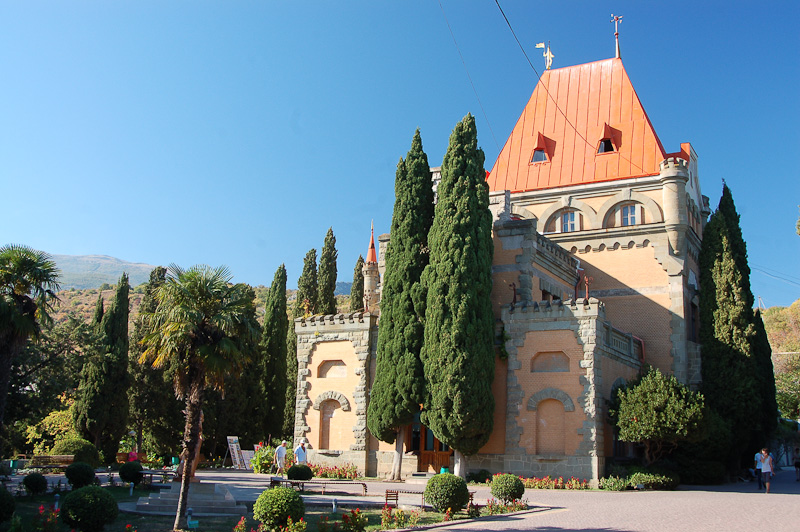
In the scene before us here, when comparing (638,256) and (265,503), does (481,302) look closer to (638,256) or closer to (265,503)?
(638,256)

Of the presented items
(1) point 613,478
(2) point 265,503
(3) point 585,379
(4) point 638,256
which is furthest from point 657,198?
(2) point 265,503

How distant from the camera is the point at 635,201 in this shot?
32.2 meters

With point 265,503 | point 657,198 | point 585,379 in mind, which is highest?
point 657,198

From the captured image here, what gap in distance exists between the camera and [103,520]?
12.0 meters

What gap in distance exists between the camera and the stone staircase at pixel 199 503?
15.2 metres

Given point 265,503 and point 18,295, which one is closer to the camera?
point 265,503

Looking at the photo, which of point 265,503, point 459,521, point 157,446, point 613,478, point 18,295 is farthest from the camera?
point 157,446

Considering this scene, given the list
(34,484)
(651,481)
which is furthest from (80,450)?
(651,481)

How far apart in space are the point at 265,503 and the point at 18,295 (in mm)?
9549

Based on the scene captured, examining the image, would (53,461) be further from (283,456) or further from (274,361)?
(274,361)

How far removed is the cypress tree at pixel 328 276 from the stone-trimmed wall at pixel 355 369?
12071 millimetres

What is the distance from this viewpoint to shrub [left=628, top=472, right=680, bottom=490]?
74.6 ft

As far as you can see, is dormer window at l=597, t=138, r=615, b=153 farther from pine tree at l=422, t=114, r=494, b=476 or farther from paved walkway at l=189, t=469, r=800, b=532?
paved walkway at l=189, t=469, r=800, b=532

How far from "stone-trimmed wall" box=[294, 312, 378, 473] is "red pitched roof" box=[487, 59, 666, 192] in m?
11.6
